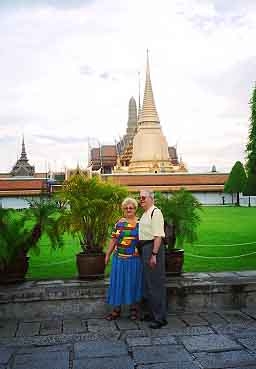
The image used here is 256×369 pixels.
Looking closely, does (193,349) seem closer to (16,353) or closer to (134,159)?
(16,353)

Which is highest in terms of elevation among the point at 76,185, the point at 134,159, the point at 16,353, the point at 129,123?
the point at 129,123

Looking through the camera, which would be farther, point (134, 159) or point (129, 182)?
point (134, 159)

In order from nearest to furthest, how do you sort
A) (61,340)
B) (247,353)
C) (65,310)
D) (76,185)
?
(247,353) → (61,340) → (65,310) → (76,185)

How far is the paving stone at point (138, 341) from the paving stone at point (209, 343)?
369 millimetres

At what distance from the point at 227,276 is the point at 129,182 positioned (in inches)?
1420

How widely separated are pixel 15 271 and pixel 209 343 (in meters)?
2.86

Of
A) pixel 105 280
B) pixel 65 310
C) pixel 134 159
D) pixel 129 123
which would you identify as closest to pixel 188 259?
pixel 105 280

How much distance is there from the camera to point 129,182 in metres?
42.9

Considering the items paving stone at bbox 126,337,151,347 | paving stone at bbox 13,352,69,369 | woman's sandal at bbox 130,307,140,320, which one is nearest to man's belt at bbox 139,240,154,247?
woman's sandal at bbox 130,307,140,320

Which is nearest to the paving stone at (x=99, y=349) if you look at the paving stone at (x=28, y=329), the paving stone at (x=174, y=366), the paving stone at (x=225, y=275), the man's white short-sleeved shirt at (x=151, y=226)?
the paving stone at (x=174, y=366)

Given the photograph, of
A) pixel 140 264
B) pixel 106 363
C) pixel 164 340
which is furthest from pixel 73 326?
pixel 106 363

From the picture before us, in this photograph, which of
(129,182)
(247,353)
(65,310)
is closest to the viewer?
(247,353)

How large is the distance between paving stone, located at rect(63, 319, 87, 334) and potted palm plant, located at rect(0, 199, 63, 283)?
3.56 ft

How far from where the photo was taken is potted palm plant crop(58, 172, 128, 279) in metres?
6.88
